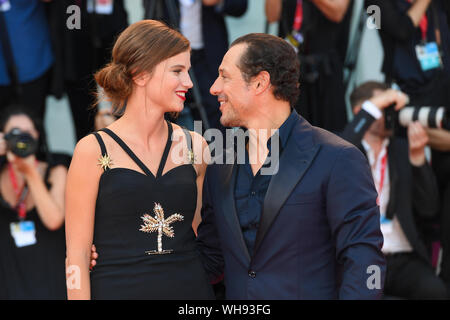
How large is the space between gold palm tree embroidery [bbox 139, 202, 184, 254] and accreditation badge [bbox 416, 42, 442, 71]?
8.82 feet

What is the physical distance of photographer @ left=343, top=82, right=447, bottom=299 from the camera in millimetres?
4133

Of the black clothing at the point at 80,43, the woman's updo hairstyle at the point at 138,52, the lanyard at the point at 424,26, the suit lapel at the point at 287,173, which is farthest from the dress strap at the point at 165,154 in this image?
the lanyard at the point at 424,26

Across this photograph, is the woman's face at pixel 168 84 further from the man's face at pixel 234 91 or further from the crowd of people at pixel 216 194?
the man's face at pixel 234 91

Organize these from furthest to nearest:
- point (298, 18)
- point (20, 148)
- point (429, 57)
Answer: point (429, 57) → point (298, 18) → point (20, 148)

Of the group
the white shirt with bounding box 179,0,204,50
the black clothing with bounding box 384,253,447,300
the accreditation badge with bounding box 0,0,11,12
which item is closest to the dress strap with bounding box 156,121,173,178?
the white shirt with bounding box 179,0,204,50

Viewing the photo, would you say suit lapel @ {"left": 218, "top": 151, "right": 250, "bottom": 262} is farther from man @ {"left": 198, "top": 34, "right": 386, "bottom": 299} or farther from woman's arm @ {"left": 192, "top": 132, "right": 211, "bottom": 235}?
woman's arm @ {"left": 192, "top": 132, "right": 211, "bottom": 235}

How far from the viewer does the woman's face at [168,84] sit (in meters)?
2.53

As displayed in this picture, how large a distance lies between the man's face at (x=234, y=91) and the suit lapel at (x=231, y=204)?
0.18 m

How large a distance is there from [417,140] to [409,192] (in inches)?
13.7

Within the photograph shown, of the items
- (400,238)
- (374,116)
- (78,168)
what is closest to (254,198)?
(78,168)

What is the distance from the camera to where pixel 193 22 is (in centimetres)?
447

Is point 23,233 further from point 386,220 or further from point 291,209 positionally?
point 291,209

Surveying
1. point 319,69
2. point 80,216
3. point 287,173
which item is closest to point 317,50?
point 319,69
